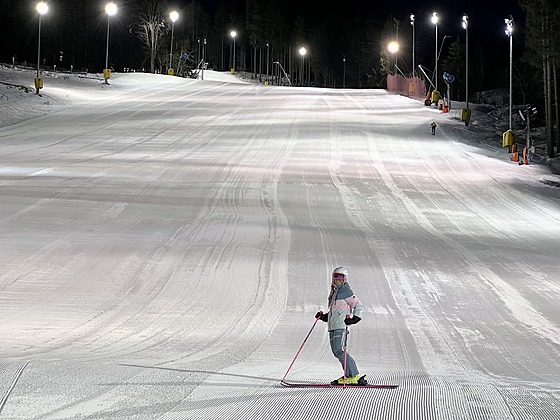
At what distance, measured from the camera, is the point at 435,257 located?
14.9 m

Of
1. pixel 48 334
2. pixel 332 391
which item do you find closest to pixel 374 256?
pixel 48 334

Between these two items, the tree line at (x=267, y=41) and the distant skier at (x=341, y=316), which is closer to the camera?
the distant skier at (x=341, y=316)

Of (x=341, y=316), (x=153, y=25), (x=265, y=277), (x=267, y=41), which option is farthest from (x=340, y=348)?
(x=267, y=41)

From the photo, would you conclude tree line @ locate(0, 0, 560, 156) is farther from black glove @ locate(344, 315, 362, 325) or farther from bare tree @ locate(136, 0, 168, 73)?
black glove @ locate(344, 315, 362, 325)

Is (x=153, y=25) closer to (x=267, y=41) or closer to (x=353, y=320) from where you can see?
(x=267, y=41)

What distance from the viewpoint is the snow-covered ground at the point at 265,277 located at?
6.73 m

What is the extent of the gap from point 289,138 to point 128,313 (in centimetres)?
2414

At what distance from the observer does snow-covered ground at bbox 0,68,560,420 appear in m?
6.73

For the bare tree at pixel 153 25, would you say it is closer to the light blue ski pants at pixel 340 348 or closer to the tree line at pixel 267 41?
the tree line at pixel 267 41

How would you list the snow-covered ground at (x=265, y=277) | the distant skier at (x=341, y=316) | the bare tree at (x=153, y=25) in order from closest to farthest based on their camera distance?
the snow-covered ground at (x=265, y=277) → the distant skier at (x=341, y=316) → the bare tree at (x=153, y=25)

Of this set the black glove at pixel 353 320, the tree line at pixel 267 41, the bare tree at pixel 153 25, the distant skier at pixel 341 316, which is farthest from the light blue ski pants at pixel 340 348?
the bare tree at pixel 153 25

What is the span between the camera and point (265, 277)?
12789 mm

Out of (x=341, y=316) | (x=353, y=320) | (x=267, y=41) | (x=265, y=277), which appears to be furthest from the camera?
(x=267, y=41)

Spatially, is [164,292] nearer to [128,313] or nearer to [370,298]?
[128,313]
